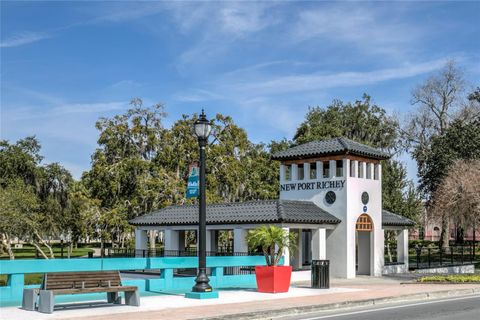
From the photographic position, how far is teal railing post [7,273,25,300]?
1716cm

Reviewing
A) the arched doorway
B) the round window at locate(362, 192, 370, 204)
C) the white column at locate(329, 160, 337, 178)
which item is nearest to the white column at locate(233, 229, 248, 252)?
the white column at locate(329, 160, 337, 178)

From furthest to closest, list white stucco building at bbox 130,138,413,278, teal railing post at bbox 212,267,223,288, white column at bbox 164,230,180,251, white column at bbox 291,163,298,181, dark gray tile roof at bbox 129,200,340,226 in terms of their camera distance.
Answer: white column at bbox 164,230,180,251
white column at bbox 291,163,298,181
white stucco building at bbox 130,138,413,278
dark gray tile roof at bbox 129,200,340,226
teal railing post at bbox 212,267,223,288

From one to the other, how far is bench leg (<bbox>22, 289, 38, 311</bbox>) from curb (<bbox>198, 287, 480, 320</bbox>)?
4.10 meters

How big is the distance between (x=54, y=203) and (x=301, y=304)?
47.6 meters

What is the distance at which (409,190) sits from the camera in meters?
50.2

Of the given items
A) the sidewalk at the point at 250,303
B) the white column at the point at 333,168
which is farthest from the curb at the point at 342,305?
Answer: the white column at the point at 333,168

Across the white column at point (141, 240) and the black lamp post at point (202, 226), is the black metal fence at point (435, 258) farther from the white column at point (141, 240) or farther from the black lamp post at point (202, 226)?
the black lamp post at point (202, 226)

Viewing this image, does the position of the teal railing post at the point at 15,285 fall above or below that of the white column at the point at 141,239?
below

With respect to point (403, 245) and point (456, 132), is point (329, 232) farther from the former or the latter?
point (456, 132)

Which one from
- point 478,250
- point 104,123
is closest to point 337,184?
point 104,123

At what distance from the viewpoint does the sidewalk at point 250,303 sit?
14.4m

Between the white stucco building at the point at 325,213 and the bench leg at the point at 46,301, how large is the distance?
45.5 ft

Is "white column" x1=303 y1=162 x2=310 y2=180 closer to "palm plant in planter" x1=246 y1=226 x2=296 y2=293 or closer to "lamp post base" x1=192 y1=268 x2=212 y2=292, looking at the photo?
"palm plant in planter" x1=246 y1=226 x2=296 y2=293

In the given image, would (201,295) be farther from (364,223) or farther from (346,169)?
(364,223)
